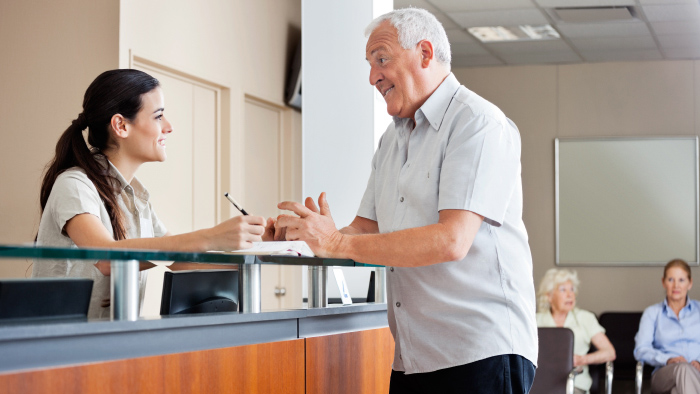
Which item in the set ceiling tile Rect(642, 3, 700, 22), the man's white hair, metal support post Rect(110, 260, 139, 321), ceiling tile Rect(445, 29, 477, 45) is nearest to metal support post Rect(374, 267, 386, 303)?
the man's white hair

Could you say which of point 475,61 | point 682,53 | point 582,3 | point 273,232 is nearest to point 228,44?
point 582,3

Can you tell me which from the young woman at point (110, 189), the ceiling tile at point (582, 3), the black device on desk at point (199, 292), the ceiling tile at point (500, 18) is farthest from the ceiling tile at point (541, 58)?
the black device on desk at point (199, 292)

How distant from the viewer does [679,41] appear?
22.5ft

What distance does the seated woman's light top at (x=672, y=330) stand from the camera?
575 centimetres

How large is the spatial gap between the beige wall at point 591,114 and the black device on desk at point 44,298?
22.5 feet

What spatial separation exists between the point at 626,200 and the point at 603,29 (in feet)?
6.20

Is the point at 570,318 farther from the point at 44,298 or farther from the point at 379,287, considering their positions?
the point at 44,298

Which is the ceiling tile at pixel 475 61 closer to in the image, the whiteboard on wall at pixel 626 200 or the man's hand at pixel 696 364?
the whiteboard on wall at pixel 626 200

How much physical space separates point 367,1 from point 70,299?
264cm

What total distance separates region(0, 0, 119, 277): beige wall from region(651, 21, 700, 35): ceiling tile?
4.61 meters

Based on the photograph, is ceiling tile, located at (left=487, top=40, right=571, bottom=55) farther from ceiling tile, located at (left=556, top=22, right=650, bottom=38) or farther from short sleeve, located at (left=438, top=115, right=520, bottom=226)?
short sleeve, located at (left=438, top=115, right=520, bottom=226)

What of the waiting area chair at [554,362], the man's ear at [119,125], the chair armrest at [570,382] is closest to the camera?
the man's ear at [119,125]

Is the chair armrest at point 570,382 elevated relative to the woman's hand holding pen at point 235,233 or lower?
lower

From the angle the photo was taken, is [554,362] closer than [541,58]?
Yes
